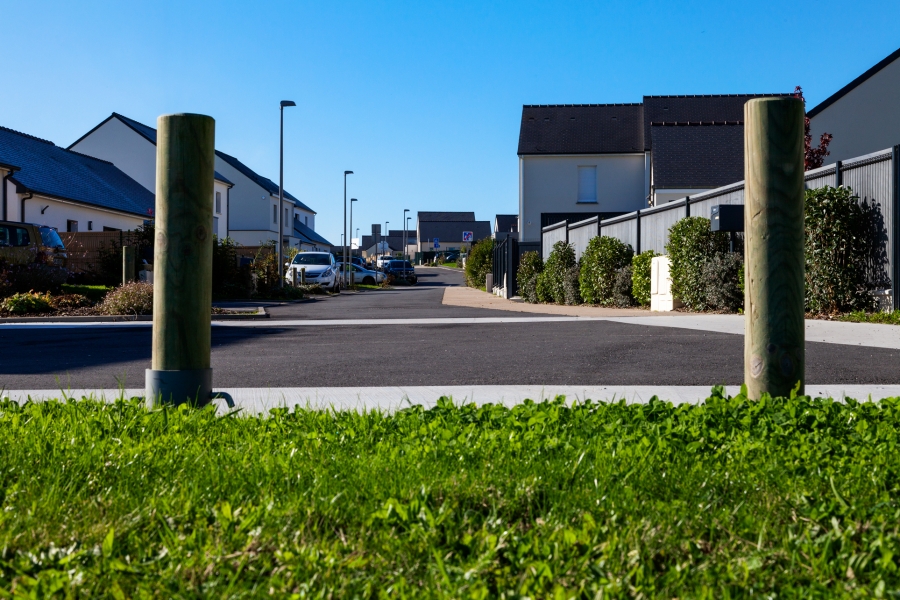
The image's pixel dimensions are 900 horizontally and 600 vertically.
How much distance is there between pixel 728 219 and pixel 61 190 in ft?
104

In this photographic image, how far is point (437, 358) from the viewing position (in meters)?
8.88

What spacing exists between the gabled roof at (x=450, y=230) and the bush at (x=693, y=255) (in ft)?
442

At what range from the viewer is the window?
41.8 meters

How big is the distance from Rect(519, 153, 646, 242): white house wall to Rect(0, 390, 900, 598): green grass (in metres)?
37.6

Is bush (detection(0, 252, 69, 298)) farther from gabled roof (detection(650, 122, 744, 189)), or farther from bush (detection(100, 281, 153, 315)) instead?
gabled roof (detection(650, 122, 744, 189))

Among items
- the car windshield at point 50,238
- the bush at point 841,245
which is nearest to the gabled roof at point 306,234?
the car windshield at point 50,238

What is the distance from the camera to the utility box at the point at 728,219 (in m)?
13.8

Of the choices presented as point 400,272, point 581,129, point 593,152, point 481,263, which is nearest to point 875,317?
point 593,152

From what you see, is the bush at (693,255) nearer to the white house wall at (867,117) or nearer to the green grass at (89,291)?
the white house wall at (867,117)

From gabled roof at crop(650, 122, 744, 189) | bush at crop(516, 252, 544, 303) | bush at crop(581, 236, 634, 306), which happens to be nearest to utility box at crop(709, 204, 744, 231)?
bush at crop(581, 236, 634, 306)

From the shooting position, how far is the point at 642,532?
9.14ft

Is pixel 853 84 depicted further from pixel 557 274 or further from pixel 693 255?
pixel 693 255

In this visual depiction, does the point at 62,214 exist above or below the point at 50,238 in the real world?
above

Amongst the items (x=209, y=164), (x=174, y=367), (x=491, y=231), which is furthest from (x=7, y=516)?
(x=491, y=231)
